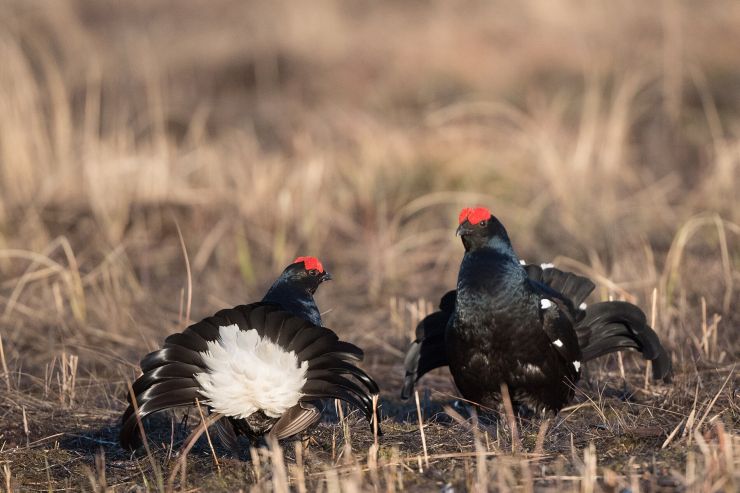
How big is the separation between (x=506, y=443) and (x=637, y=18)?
1063cm

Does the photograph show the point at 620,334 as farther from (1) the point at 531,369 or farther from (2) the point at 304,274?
(2) the point at 304,274

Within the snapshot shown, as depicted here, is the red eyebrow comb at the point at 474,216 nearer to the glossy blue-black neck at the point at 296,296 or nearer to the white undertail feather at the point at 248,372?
the glossy blue-black neck at the point at 296,296

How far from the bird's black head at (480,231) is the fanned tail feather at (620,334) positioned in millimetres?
517

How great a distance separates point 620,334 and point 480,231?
780 millimetres

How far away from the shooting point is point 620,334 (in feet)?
13.7

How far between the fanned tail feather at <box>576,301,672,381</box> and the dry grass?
166 millimetres

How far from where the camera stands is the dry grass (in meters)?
3.48

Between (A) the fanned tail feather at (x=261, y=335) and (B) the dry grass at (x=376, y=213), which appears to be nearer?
(A) the fanned tail feather at (x=261, y=335)

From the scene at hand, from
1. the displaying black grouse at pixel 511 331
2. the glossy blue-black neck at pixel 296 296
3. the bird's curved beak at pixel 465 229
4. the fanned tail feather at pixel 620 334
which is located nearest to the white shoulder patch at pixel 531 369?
the displaying black grouse at pixel 511 331

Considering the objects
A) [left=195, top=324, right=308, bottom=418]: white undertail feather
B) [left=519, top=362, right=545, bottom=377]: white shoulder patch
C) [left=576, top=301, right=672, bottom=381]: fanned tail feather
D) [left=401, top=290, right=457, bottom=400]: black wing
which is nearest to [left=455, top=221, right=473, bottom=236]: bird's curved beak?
[left=401, top=290, right=457, bottom=400]: black wing

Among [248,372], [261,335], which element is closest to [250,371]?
[248,372]

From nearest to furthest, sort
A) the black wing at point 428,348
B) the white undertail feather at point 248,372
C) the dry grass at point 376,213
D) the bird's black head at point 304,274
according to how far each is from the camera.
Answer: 1. the white undertail feather at point 248,372
2. the dry grass at point 376,213
3. the bird's black head at point 304,274
4. the black wing at point 428,348

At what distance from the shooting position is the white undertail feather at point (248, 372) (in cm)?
333

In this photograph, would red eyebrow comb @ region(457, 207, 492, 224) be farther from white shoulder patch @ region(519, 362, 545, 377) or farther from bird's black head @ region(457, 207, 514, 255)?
white shoulder patch @ region(519, 362, 545, 377)
